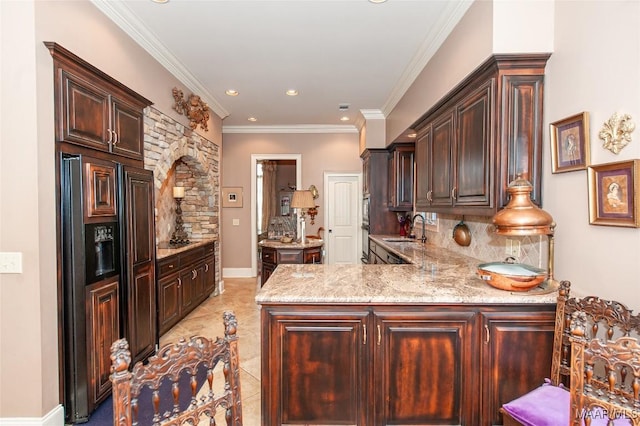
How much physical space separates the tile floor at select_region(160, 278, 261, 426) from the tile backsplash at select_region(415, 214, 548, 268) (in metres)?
2.26

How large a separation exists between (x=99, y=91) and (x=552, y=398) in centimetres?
341

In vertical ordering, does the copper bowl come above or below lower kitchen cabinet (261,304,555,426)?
above

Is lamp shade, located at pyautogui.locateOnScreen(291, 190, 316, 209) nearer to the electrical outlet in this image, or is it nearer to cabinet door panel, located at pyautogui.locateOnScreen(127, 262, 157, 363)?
cabinet door panel, located at pyautogui.locateOnScreen(127, 262, 157, 363)

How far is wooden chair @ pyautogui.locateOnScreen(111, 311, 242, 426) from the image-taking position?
2.85ft

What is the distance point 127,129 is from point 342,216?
4.67 m

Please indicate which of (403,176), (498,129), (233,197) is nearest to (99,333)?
(498,129)

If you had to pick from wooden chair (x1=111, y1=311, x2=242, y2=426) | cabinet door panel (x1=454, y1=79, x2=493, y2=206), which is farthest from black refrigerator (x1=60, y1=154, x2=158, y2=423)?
cabinet door panel (x1=454, y1=79, x2=493, y2=206)

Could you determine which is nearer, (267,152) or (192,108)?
(192,108)

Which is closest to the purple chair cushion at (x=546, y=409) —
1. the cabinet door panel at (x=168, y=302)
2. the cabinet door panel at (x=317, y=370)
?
the cabinet door panel at (x=317, y=370)

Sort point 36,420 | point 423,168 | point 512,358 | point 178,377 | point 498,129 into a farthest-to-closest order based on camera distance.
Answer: point 423,168 → point 498,129 → point 36,420 → point 512,358 → point 178,377

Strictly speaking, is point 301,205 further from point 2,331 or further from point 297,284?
point 2,331

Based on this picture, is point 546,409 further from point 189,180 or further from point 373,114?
point 189,180

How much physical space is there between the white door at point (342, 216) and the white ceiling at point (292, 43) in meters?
2.10

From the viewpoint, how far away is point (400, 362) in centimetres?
194
